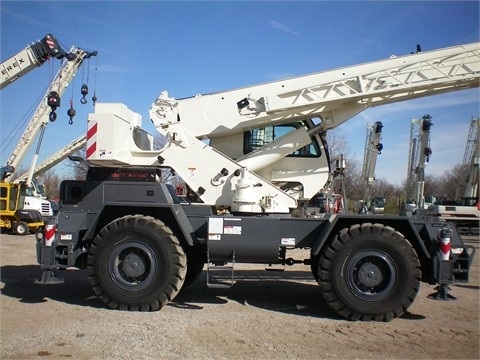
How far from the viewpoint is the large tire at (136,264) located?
6793 mm

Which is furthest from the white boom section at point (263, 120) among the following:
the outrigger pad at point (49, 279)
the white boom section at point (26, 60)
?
the white boom section at point (26, 60)

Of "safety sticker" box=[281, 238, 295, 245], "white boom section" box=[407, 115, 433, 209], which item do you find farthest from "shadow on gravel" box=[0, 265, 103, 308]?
"white boom section" box=[407, 115, 433, 209]

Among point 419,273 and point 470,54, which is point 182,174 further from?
point 470,54

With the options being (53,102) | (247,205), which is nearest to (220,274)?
(247,205)

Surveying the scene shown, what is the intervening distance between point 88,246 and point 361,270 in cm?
441

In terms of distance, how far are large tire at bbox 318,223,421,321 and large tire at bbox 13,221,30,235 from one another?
17594 mm

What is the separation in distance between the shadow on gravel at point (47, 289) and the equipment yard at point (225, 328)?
0.02m

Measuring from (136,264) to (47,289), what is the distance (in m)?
2.53

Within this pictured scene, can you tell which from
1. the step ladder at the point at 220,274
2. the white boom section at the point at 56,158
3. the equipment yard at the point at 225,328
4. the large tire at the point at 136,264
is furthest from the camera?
the white boom section at the point at 56,158

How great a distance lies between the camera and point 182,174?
7930 millimetres

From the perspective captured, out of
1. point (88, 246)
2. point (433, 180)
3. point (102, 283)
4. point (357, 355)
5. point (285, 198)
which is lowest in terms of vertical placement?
point (357, 355)

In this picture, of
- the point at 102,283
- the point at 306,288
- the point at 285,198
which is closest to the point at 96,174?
the point at 102,283

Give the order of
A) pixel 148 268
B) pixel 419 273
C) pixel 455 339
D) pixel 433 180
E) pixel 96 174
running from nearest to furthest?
pixel 455 339
pixel 419 273
pixel 148 268
pixel 96 174
pixel 433 180

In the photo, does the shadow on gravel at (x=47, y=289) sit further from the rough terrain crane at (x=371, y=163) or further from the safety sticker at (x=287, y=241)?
the rough terrain crane at (x=371, y=163)
